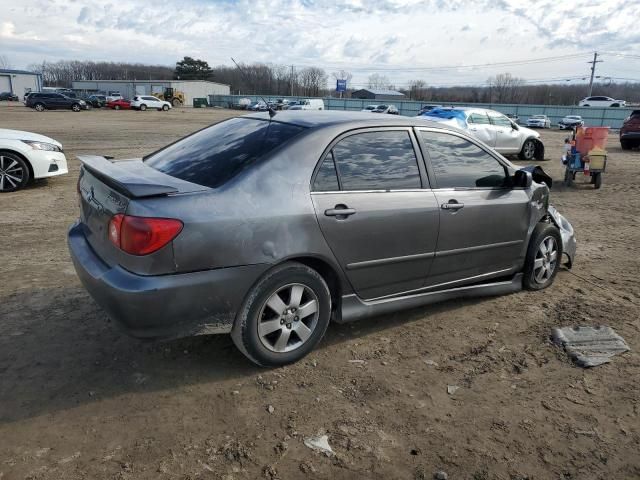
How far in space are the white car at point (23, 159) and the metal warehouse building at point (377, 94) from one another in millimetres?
103018

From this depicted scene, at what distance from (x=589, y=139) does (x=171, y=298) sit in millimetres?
10752

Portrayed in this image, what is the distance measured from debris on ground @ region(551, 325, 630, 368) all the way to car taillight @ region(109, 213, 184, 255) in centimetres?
294

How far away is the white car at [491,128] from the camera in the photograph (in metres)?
14.2

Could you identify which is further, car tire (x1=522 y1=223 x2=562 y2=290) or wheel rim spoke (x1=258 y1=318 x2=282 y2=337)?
car tire (x1=522 y1=223 x2=562 y2=290)

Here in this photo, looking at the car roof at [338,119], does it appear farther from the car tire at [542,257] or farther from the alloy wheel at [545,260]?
the alloy wheel at [545,260]

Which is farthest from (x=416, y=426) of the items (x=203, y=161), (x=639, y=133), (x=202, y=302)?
(x=639, y=133)

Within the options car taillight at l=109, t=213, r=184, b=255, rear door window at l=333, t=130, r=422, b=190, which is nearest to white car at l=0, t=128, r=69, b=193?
car taillight at l=109, t=213, r=184, b=255

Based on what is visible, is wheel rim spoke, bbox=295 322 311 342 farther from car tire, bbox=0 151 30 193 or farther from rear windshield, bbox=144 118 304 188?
car tire, bbox=0 151 30 193

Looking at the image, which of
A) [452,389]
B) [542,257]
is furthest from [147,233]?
[542,257]

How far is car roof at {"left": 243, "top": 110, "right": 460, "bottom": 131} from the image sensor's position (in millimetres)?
3586

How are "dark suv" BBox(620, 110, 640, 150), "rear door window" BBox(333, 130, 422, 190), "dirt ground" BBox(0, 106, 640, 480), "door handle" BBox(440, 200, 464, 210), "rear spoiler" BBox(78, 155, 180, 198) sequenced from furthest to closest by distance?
"dark suv" BBox(620, 110, 640, 150)
"door handle" BBox(440, 200, 464, 210)
"rear door window" BBox(333, 130, 422, 190)
"rear spoiler" BBox(78, 155, 180, 198)
"dirt ground" BBox(0, 106, 640, 480)

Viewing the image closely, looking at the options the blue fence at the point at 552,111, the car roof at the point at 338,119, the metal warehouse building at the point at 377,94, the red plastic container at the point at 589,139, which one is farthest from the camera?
the metal warehouse building at the point at 377,94

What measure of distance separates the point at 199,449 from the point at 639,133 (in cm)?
2264

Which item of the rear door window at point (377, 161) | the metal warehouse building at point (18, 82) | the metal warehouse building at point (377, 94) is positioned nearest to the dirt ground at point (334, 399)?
the rear door window at point (377, 161)
